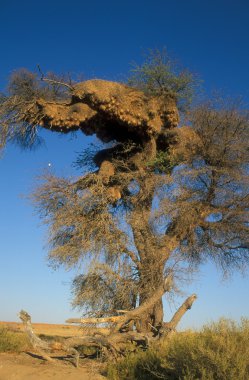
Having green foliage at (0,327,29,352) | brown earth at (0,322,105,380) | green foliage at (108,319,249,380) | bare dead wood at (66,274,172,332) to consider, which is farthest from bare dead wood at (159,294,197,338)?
green foliage at (0,327,29,352)

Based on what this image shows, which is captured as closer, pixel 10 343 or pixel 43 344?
pixel 43 344

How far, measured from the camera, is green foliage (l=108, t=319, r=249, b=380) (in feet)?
27.9

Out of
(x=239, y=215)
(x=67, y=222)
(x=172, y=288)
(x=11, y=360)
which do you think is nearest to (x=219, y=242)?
(x=239, y=215)

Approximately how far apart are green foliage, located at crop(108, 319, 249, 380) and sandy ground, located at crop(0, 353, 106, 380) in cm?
76

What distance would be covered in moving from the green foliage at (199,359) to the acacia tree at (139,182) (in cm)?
414

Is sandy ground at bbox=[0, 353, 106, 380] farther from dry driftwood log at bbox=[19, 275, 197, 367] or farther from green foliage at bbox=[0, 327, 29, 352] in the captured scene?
green foliage at bbox=[0, 327, 29, 352]

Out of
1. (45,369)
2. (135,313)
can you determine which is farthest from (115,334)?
(45,369)

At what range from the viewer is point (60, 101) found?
57.7 feet

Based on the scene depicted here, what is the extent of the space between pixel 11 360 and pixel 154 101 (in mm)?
10833

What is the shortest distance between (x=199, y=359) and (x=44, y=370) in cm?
491

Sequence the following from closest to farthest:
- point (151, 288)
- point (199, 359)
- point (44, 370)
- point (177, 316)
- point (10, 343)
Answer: point (199, 359) → point (44, 370) → point (177, 316) → point (151, 288) → point (10, 343)

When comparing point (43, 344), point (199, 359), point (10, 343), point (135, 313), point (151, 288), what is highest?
point (151, 288)

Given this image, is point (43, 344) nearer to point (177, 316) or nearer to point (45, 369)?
point (45, 369)

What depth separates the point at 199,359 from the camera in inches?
350
